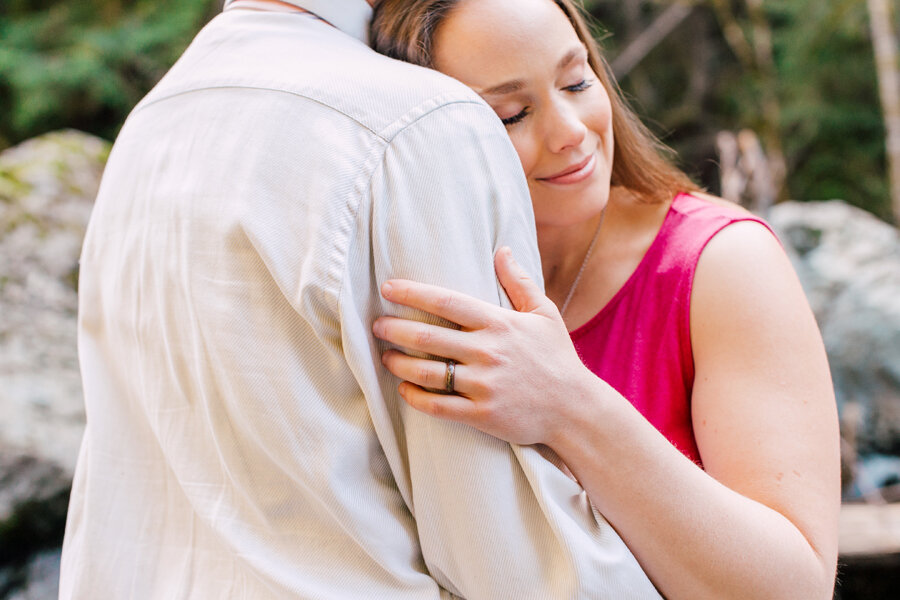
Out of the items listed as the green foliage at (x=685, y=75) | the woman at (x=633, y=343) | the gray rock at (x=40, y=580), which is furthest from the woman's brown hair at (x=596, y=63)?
the green foliage at (x=685, y=75)

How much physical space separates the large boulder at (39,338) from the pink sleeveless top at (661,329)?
202 centimetres

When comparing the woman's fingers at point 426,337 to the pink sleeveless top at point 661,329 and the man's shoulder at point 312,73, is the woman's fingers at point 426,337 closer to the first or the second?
the man's shoulder at point 312,73

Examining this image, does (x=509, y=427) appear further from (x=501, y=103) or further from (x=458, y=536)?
(x=501, y=103)

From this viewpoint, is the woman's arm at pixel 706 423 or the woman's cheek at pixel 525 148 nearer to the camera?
the woman's arm at pixel 706 423

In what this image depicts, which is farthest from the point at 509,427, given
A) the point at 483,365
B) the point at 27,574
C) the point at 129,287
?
the point at 27,574

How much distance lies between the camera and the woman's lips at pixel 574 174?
1.40 metres

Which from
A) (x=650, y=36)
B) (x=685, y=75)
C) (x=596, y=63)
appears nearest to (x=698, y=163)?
(x=650, y=36)

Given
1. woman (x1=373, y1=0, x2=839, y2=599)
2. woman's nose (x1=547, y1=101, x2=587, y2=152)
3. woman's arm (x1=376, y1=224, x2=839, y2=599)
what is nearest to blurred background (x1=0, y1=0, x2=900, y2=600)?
woman (x1=373, y1=0, x2=839, y2=599)

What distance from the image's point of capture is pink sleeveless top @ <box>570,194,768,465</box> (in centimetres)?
132

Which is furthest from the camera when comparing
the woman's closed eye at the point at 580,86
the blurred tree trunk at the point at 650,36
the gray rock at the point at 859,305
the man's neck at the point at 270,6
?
the blurred tree trunk at the point at 650,36

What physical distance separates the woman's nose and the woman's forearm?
Answer: 0.50 meters

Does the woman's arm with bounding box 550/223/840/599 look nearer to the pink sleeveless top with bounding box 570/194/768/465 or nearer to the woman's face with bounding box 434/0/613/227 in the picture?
the pink sleeveless top with bounding box 570/194/768/465

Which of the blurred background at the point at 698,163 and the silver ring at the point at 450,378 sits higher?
the silver ring at the point at 450,378

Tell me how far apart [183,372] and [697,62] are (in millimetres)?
7857
